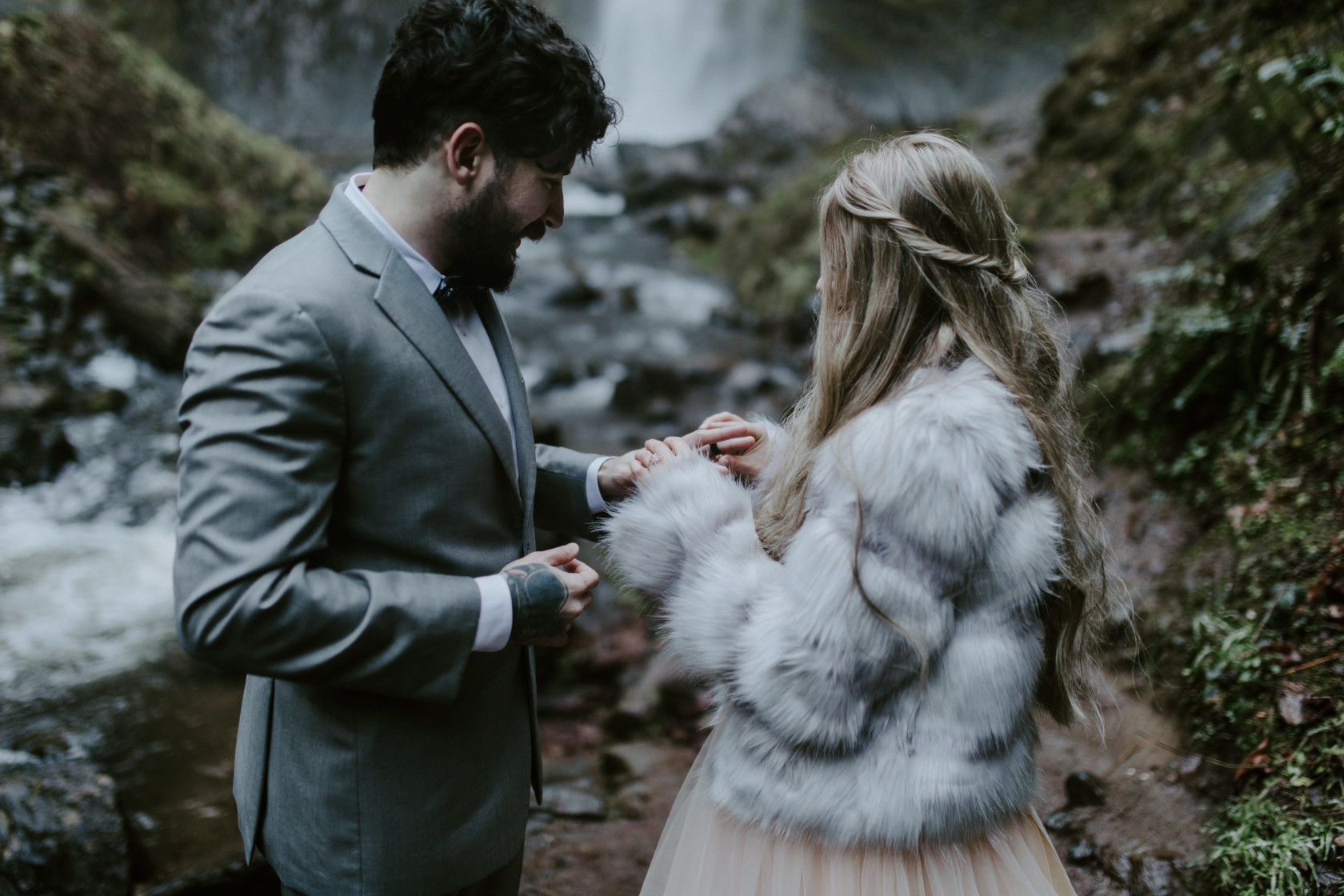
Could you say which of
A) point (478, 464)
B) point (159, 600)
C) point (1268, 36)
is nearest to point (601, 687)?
point (159, 600)

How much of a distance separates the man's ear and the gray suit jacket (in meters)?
0.23

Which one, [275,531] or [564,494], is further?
[564,494]

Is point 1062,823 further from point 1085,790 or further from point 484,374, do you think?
point 484,374

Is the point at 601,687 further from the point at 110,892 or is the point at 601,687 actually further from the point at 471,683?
the point at 471,683

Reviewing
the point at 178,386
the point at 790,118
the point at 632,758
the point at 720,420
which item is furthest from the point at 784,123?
the point at 720,420

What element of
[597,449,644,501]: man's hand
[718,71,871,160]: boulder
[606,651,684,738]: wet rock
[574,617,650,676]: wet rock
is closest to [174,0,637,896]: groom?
[597,449,644,501]: man's hand

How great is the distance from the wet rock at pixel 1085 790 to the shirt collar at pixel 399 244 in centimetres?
300

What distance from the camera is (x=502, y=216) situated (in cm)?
184

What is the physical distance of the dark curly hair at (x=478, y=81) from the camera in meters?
1.73

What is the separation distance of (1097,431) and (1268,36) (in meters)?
3.51

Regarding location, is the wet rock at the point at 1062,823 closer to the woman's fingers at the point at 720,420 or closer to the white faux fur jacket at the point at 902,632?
the white faux fur jacket at the point at 902,632

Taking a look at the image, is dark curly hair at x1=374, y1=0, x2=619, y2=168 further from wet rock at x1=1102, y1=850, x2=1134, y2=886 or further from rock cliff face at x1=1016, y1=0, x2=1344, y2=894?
wet rock at x1=1102, y1=850, x2=1134, y2=886

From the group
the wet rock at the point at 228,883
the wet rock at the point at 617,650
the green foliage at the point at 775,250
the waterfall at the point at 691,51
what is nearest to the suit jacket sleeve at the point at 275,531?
the wet rock at the point at 228,883

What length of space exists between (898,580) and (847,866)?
647mm
